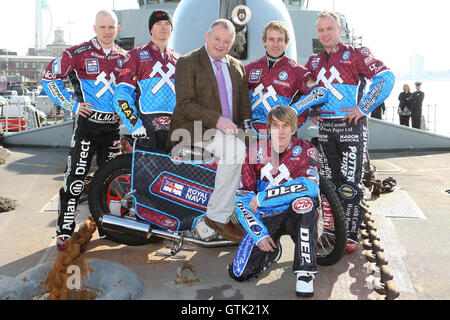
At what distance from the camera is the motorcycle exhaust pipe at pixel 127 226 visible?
3497 millimetres

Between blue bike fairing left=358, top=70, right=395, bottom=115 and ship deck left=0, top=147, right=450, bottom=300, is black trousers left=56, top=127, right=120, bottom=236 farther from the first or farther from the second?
blue bike fairing left=358, top=70, right=395, bottom=115

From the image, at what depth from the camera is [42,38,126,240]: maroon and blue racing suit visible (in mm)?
3789

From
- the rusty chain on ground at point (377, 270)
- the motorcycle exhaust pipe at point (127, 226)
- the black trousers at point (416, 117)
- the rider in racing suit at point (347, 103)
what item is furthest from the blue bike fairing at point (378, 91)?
the black trousers at point (416, 117)

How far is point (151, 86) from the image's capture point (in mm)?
3715

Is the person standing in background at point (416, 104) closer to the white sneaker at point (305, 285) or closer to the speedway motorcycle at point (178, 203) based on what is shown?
the speedway motorcycle at point (178, 203)

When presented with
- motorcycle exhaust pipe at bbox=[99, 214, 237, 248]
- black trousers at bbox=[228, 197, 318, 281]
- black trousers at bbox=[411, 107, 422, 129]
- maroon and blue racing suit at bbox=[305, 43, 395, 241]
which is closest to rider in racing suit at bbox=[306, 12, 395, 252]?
maroon and blue racing suit at bbox=[305, 43, 395, 241]

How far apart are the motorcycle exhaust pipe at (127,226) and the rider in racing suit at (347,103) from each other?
165cm

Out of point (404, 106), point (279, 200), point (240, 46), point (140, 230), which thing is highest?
point (240, 46)

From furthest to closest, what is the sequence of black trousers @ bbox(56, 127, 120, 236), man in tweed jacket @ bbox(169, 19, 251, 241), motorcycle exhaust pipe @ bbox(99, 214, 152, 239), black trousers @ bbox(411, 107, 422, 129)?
black trousers @ bbox(411, 107, 422, 129), black trousers @ bbox(56, 127, 120, 236), motorcycle exhaust pipe @ bbox(99, 214, 152, 239), man in tweed jacket @ bbox(169, 19, 251, 241)

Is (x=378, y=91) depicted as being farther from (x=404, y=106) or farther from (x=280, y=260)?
(x=404, y=106)

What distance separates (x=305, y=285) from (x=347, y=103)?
5.26ft

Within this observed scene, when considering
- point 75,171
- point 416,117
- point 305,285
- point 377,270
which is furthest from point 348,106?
point 416,117

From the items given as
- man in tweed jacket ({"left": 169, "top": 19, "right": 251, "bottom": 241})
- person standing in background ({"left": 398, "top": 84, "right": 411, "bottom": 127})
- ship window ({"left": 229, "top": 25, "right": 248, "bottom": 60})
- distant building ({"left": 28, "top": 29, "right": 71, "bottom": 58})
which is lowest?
man in tweed jacket ({"left": 169, "top": 19, "right": 251, "bottom": 241})

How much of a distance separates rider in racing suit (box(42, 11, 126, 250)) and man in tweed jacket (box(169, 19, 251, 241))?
0.82 metres
